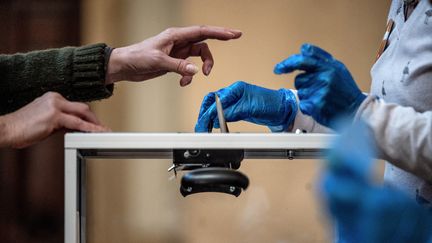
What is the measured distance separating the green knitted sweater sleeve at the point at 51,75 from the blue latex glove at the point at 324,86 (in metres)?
0.40

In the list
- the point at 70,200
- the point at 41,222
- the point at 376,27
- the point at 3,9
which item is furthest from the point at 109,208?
the point at 70,200

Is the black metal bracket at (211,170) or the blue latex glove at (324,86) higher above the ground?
the blue latex glove at (324,86)

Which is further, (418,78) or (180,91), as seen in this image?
(180,91)

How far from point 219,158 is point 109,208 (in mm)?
1695

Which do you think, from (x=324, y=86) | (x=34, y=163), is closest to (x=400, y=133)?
(x=324, y=86)

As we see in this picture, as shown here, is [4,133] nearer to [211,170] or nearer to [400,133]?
[211,170]

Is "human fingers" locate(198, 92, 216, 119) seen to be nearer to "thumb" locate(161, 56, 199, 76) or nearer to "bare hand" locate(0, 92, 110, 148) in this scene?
"thumb" locate(161, 56, 199, 76)

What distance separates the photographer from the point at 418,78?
90cm

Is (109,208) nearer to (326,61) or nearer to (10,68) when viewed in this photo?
(10,68)

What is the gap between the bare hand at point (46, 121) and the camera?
77 centimetres

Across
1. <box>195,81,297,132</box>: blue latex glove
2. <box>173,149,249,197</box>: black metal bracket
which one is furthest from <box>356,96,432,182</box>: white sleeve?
<box>195,81,297,132</box>: blue latex glove

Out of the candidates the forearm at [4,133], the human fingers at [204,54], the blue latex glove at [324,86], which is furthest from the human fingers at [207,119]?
the forearm at [4,133]

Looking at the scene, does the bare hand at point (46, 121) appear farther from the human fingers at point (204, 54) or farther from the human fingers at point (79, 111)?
the human fingers at point (204, 54)

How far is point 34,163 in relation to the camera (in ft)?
7.54
